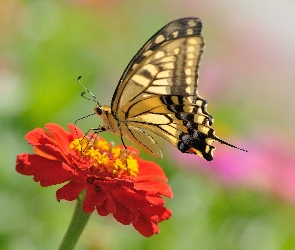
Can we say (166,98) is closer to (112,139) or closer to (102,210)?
(102,210)

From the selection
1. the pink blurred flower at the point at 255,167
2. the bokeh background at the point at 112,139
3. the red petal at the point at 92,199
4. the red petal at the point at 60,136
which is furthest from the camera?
the pink blurred flower at the point at 255,167

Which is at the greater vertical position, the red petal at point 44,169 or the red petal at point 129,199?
the red petal at point 129,199

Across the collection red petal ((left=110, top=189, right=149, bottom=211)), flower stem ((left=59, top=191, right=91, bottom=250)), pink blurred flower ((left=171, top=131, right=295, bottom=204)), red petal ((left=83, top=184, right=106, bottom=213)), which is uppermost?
pink blurred flower ((left=171, top=131, right=295, bottom=204))

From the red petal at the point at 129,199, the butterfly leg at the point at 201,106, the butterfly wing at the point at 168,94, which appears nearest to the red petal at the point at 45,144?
the red petal at the point at 129,199

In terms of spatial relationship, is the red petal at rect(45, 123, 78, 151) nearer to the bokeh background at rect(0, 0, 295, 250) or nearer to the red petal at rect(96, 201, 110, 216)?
the red petal at rect(96, 201, 110, 216)

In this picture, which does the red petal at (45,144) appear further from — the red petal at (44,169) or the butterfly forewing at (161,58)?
the butterfly forewing at (161,58)

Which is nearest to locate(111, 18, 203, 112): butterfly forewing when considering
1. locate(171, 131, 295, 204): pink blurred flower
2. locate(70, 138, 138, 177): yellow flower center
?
locate(70, 138, 138, 177): yellow flower center

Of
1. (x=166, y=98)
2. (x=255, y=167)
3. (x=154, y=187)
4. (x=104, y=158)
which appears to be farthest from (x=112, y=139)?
(x=154, y=187)

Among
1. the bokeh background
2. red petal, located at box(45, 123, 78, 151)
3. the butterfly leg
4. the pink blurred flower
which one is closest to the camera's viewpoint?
red petal, located at box(45, 123, 78, 151)

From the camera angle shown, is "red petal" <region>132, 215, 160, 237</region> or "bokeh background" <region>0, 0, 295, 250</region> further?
"bokeh background" <region>0, 0, 295, 250</region>
